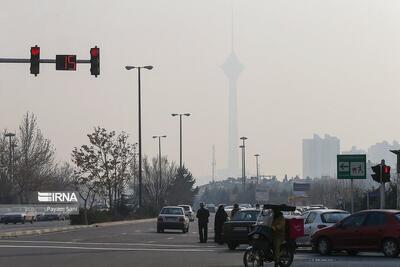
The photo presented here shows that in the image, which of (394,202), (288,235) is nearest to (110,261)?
(288,235)

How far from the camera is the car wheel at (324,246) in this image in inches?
1104

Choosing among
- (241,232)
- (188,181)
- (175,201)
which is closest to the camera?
(241,232)

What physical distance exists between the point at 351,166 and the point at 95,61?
12.8m

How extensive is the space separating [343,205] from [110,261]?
4010 cm

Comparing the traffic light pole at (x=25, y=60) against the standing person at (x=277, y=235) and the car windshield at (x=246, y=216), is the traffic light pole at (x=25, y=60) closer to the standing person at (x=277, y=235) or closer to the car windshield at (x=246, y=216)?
the car windshield at (x=246, y=216)

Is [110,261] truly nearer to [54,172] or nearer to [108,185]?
[108,185]

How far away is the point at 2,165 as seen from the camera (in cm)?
9881

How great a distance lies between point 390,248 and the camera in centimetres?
2622

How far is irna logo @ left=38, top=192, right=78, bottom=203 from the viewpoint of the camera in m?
101

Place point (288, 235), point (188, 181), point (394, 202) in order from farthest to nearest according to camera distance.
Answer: point (188, 181) → point (394, 202) → point (288, 235)

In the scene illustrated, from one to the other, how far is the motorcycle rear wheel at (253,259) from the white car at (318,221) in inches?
352

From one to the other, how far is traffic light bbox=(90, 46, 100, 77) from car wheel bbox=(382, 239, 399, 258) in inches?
422

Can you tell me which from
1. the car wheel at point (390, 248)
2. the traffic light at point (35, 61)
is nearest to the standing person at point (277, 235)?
the car wheel at point (390, 248)

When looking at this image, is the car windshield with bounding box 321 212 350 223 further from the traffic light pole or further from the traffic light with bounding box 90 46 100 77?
the traffic light pole
